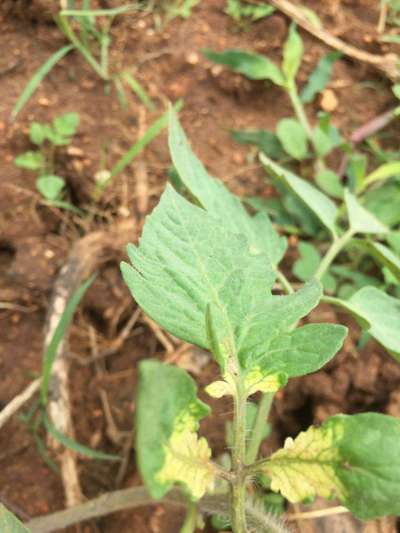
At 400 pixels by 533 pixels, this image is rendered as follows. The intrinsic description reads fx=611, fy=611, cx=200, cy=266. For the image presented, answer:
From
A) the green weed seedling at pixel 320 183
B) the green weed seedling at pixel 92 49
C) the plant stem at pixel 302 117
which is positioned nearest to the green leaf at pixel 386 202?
the green weed seedling at pixel 320 183

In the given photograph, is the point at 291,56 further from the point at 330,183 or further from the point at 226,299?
the point at 226,299

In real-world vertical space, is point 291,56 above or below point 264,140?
above

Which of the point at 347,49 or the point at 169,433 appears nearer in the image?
the point at 169,433

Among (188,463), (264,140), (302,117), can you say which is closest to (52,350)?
(188,463)

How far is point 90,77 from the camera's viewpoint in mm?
1912

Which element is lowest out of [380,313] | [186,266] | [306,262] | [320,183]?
[306,262]

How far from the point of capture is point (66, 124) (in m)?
1.75

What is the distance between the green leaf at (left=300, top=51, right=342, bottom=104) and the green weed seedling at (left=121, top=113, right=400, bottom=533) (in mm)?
1277

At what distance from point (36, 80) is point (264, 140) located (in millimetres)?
688

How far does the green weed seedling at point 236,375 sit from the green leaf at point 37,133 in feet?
3.25

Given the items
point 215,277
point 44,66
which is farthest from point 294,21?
point 215,277

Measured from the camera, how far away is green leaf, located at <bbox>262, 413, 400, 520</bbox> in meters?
0.67

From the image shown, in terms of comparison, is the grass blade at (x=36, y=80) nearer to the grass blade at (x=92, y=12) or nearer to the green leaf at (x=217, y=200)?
the grass blade at (x=92, y=12)

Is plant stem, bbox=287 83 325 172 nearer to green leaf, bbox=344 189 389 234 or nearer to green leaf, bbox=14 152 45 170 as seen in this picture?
green leaf, bbox=344 189 389 234
